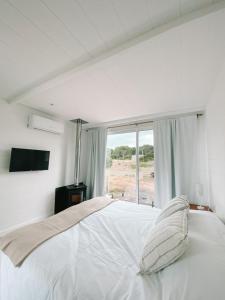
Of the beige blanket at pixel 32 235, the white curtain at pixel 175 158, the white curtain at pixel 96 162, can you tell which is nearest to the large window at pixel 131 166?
the white curtain at pixel 96 162

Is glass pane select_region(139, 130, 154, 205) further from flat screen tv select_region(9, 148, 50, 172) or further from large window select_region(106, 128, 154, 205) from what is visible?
flat screen tv select_region(9, 148, 50, 172)

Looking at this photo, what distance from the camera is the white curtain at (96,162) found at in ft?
13.4

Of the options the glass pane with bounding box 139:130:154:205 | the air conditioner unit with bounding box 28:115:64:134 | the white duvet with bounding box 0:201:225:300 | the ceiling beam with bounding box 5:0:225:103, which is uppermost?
the ceiling beam with bounding box 5:0:225:103

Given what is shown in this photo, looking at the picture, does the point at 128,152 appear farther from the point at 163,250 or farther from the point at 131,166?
the point at 163,250

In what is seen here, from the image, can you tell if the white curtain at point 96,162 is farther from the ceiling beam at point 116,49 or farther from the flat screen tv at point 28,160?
the ceiling beam at point 116,49

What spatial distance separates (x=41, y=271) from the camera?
96cm

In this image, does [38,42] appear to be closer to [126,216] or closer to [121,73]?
[121,73]

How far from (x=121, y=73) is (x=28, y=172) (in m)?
2.74

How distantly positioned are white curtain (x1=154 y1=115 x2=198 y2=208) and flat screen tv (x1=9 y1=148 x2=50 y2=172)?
8.54 feet

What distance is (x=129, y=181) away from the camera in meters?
3.84

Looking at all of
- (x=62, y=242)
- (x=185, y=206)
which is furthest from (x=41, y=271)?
(x=185, y=206)

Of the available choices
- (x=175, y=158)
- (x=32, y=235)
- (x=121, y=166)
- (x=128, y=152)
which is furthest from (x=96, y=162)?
(x=32, y=235)

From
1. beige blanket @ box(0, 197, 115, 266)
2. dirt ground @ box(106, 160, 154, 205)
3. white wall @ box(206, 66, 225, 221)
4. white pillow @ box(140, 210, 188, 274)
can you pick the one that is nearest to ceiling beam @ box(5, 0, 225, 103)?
white wall @ box(206, 66, 225, 221)

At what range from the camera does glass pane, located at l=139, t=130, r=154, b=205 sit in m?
3.50
